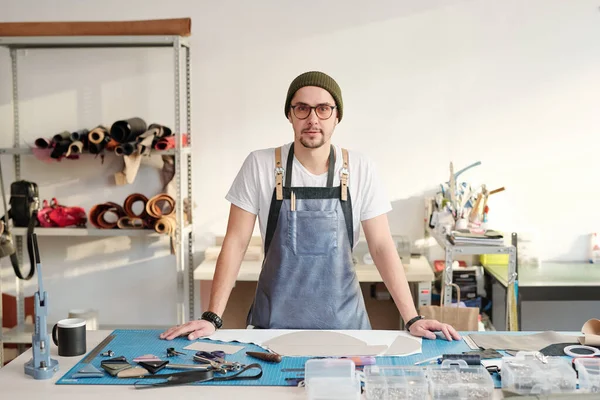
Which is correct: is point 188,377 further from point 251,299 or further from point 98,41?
point 98,41

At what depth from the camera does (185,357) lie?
2135mm

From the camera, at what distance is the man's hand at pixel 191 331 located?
2305mm

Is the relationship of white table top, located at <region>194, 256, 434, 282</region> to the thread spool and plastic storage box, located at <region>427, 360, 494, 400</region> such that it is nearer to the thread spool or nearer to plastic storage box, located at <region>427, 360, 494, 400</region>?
the thread spool

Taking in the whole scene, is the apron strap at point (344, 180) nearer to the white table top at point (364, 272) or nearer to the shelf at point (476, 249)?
the shelf at point (476, 249)

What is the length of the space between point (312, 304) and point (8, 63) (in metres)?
2.76

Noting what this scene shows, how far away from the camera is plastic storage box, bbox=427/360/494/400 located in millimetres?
1790

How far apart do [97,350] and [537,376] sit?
4.07 feet

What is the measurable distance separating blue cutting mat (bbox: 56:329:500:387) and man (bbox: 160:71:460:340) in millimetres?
285

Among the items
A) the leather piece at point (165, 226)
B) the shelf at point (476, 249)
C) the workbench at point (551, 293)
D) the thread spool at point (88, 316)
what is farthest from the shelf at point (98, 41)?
Answer: the workbench at point (551, 293)

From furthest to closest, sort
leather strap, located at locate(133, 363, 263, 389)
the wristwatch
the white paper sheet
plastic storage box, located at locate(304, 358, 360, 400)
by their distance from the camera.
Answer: the wristwatch, the white paper sheet, leather strap, located at locate(133, 363, 263, 389), plastic storage box, located at locate(304, 358, 360, 400)

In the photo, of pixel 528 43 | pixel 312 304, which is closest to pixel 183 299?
pixel 312 304

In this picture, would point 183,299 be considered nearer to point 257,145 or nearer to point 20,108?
point 257,145

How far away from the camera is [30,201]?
4.10 meters

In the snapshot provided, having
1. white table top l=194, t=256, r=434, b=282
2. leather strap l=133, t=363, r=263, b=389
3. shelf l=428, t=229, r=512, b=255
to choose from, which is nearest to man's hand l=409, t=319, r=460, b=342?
leather strap l=133, t=363, r=263, b=389
